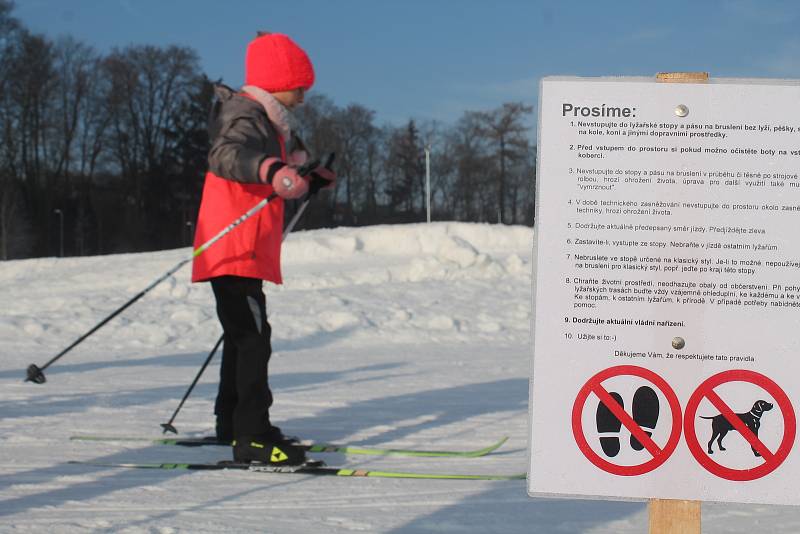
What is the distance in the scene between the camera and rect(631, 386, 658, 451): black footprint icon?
1937 millimetres

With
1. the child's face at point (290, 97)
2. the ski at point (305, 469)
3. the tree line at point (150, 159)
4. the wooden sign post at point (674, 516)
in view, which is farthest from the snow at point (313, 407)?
the tree line at point (150, 159)

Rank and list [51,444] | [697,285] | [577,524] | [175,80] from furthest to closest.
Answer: [175,80] → [51,444] → [577,524] → [697,285]

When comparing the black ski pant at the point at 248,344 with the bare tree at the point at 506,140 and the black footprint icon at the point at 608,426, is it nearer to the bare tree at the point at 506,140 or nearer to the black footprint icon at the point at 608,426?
the black footprint icon at the point at 608,426

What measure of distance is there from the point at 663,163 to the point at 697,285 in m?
0.28

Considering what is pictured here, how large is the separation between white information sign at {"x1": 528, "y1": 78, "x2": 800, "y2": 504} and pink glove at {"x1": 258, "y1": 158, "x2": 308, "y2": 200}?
1.54m

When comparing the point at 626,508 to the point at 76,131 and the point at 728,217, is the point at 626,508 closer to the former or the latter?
the point at 728,217

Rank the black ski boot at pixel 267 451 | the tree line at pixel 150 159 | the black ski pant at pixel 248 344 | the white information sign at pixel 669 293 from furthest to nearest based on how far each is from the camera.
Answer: the tree line at pixel 150 159, the black ski pant at pixel 248 344, the black ski boot at pixel 267 451, the white information sign at pixel 669 293

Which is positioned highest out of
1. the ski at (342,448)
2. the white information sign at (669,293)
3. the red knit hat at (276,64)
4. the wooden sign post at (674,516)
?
the red knit hat at (276,64)

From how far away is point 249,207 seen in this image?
3.67 metres

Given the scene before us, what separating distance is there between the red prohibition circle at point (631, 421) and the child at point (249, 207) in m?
1.70

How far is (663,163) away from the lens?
1.92m

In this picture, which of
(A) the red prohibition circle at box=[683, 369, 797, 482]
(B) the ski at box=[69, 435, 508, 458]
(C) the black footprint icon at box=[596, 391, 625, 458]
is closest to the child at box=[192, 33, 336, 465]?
(B) the ski at box=[69, 435, 508, 458]

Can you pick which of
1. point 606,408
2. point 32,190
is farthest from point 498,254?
point 32,190

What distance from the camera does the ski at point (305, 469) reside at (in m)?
3.28
